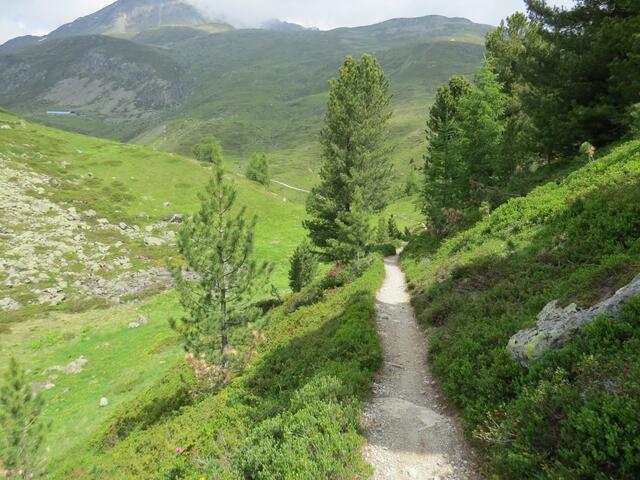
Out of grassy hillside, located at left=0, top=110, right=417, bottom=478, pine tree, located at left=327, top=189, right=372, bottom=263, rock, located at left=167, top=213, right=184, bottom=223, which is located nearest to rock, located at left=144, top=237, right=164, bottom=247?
grassy hillside, located at left=0, top=110, right=417, bottom=478

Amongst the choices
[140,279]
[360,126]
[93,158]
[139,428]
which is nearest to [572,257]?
[139,428]

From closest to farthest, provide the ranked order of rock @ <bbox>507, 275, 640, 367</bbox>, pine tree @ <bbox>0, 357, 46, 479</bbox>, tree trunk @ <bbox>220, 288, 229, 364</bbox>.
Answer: rock @ <bbox>507, 275, 640, 367</bbox>
pine tree @ <bbox>0, 357, 46, 479</bbox>
tree trunk @ <bbox>220, 288, 229, 364</bbox>

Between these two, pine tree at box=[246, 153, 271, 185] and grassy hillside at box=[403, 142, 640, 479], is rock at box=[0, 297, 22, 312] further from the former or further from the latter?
pine tree at box=[246, 153, 271, 185]

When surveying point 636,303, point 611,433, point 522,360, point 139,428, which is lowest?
point 139,428

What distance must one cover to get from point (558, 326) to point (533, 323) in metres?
1.58

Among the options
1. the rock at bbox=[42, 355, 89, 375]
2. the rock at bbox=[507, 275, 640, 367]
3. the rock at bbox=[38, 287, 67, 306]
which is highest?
the rock at bbox=[507, 275, 640, 367]

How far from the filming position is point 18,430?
50.7 ft

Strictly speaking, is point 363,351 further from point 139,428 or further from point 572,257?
point 139,428

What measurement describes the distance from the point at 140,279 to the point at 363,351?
40.2 meters

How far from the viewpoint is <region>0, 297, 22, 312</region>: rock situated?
37.3 m

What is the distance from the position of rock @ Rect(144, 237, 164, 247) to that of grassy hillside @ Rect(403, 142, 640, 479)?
4390 cm

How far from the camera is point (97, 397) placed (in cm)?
2503

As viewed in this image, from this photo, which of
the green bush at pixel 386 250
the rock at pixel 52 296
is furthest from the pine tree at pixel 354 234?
the rock at pixel 52 296

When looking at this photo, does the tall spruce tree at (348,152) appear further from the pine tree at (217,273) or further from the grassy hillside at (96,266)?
the pine tree at (217,273)
